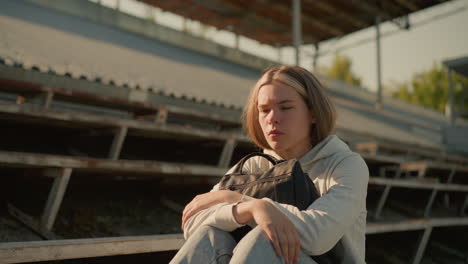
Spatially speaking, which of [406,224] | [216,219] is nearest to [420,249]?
[406,224]

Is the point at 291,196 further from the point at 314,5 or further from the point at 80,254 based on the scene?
the point at 314,5

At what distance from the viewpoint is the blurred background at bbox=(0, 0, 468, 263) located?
2.69 m

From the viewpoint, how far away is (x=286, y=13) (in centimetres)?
977

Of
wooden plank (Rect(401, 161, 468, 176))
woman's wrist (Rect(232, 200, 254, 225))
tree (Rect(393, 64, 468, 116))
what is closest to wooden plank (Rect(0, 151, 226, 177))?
woman's wrist (Rect(232, 200, 254, 225))

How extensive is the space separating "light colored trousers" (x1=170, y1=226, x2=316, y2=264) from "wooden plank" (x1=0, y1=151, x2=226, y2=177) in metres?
1.48

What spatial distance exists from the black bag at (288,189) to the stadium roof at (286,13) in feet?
26.6

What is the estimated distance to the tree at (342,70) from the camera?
37338mm

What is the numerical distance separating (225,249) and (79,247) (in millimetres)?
1061

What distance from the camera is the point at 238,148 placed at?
16.3ft

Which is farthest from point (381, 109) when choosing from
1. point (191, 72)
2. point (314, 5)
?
point (191, 72)

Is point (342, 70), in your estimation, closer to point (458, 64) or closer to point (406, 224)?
point (458, 64)

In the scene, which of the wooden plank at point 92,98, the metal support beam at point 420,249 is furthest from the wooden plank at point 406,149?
the wooden plank at point 92,98

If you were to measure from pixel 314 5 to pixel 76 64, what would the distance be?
6298 millimetres

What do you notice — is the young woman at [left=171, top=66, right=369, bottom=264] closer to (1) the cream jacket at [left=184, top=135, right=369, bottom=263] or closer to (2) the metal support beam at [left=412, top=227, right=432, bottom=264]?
(1) the cream jacket at [left=184, top=135, right=369, bottom=263]
